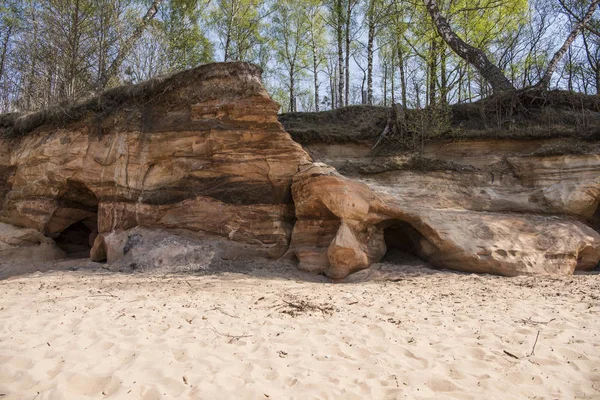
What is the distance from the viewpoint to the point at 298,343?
3.62 meters

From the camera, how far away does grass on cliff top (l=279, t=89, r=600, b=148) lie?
9375 mm

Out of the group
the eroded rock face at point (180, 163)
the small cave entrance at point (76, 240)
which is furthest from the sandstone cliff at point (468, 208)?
the small cave entrance at point (76, 240)

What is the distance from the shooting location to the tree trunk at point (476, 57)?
11.0m

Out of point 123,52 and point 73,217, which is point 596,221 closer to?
point 73,217

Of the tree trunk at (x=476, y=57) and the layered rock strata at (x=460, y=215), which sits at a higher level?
the tree trunk at (x=476, y=57)

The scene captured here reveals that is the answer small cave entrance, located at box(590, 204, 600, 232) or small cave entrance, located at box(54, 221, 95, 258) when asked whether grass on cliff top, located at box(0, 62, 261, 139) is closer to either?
small cave entrance, located at box(54, 221, 95, 258)

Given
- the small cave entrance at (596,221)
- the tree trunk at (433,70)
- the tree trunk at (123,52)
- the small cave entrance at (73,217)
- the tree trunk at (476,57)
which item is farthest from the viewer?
the tree trunk at (433,70)

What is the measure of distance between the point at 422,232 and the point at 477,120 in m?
4.71

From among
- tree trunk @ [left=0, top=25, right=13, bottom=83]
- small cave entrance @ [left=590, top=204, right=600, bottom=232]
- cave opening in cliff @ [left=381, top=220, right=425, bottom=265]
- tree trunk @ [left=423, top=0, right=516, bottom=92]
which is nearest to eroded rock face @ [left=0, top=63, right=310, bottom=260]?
cave opening in cliff @ [left=381, top=220, right=425, bottom=265]

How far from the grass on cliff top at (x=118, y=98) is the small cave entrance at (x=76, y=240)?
306 cm

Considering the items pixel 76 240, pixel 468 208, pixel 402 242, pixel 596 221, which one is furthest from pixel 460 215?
pixel 76 240

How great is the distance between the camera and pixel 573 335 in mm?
3713

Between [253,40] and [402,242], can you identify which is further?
[253,40]

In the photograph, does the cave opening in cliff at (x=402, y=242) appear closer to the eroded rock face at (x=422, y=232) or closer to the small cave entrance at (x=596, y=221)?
the eroded rock face at (x=422, y=232)
